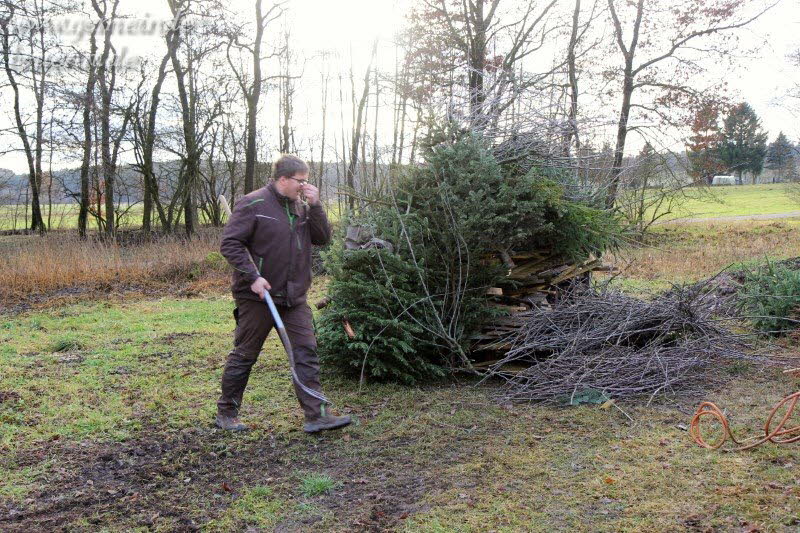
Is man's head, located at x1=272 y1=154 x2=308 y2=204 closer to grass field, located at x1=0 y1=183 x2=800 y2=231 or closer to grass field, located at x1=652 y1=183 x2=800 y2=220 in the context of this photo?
grass field, located at x1=0 y1=183 x2=800 y2=231

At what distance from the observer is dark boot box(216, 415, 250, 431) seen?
196 inches

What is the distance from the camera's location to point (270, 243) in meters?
4.80

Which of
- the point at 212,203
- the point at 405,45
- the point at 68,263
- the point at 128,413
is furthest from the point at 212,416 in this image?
the point at 212,203

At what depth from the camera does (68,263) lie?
13.1m

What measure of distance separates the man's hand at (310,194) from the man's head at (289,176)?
36 mm

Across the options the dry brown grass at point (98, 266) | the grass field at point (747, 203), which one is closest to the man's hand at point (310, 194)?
the dry brown grass at point (98, 266)

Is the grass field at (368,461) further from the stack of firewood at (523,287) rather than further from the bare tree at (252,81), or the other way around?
the bare tree at (252,81)

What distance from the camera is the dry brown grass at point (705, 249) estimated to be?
1340 centimetres

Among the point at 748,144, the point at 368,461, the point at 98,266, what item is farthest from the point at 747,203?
the point at 368,461

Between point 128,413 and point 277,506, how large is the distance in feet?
7.45

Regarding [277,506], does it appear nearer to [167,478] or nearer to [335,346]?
[167,478]

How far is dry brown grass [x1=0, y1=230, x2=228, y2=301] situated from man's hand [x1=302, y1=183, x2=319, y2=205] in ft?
30.9

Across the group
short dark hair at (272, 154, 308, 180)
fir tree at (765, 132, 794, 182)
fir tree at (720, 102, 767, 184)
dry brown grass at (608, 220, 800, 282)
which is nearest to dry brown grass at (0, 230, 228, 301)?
dry brown grass at (608, 220, 800, 282)

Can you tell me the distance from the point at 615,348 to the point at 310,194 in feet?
10.7
